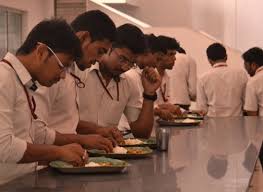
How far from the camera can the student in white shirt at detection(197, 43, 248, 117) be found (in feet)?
17.3

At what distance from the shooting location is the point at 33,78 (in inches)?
77.2

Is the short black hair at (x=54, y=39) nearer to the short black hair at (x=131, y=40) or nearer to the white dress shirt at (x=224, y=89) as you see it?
the short black hair at (x=131, y=40)

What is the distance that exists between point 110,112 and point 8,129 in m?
1.29

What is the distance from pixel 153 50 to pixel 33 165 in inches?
74.1

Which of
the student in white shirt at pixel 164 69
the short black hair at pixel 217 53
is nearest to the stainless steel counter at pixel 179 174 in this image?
the student in white shirt at pixel 164 69

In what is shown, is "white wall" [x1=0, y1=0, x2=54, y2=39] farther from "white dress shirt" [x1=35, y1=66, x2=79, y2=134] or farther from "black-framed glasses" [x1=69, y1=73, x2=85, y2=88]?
"white dress shirt" [x1=35, y1=66, x2=79, y2=134]

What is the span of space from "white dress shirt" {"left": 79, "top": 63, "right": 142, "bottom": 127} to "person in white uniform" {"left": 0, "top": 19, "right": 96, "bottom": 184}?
941 mm

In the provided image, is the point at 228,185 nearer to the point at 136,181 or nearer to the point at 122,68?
the point at 136,181

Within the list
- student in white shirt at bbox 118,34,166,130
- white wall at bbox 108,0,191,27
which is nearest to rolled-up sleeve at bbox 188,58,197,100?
student in white shirt at bbox 118,34,166,130

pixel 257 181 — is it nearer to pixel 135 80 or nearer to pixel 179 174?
pixel 135 80

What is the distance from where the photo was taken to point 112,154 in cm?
231

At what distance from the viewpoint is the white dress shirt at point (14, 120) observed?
1793 mm

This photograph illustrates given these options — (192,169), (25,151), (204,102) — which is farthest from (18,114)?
(204,102)

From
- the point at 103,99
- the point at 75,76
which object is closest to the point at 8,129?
the point at 75,76
